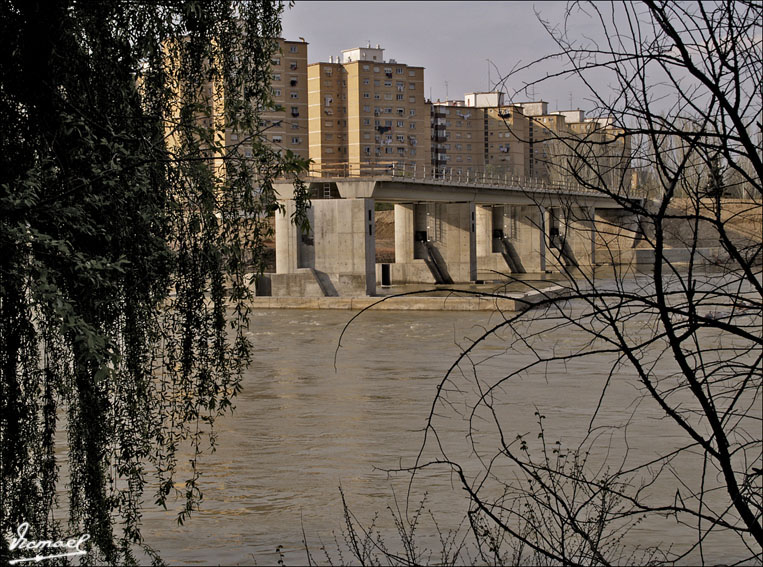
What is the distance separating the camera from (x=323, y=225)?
149 feet

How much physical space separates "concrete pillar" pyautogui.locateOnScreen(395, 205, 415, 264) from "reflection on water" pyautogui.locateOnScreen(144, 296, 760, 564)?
3053cm

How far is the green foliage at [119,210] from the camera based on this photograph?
5.37 m

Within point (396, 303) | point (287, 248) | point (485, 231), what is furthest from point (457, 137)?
point (396, 303)

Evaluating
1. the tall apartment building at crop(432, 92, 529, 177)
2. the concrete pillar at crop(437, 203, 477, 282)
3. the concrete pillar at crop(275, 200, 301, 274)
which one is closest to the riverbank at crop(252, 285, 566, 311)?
the concrete pillar at crop(275, 200, 301, 274)

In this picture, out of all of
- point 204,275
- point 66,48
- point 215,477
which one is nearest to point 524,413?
point 215,477

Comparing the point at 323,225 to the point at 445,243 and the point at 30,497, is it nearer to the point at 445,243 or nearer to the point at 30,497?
the point at 445,243

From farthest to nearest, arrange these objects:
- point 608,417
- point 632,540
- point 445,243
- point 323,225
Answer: point 445,243 < point 323,225 < point 608,417 < point 632,540

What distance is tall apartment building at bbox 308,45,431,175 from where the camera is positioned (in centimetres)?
11856

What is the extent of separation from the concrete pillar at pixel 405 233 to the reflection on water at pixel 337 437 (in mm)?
30535

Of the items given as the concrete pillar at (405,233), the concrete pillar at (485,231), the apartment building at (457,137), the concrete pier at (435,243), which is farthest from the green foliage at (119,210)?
the apartment building at (457,137)

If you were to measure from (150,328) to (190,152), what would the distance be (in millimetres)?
1283

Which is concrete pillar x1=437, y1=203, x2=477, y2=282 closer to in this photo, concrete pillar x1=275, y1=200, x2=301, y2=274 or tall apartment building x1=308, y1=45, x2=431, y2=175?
concrete pillar x1=275, y1=200, x2=301, y2=274

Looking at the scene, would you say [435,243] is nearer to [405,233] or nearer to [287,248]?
[405,233]

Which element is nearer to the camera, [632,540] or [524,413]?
[632,540]
